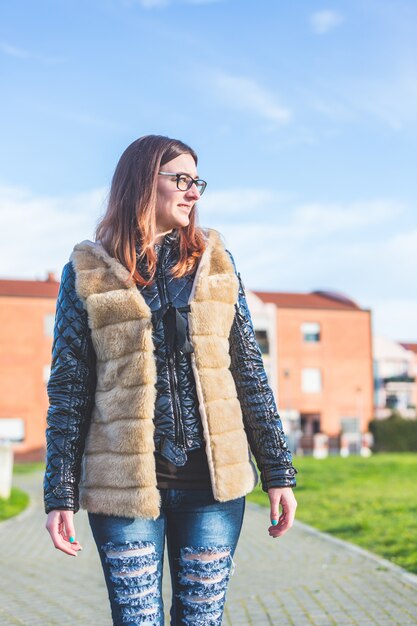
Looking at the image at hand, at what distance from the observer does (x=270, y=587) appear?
8.01 metres

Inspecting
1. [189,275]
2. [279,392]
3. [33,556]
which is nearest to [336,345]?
[279,392]

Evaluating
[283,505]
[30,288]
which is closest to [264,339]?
[30,288]

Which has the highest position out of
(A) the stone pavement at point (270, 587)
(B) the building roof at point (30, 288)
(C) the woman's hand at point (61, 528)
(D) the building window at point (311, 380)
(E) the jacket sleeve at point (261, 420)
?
(B) the building roof at point (30, 288)

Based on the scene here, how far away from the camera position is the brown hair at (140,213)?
10.7 feet

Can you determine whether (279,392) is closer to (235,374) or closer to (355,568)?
(355,568)

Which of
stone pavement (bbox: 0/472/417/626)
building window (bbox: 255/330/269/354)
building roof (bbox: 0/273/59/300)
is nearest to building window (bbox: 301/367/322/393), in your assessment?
building window (bbox: 255/330/269/354)

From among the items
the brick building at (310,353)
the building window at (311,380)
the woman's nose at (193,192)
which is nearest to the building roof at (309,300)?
the brick building at (310,353)

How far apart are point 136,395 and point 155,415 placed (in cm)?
9

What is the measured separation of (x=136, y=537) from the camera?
302 cm

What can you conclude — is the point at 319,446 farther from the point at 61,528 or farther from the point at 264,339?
the point at 61,528

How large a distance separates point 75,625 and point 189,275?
411cm

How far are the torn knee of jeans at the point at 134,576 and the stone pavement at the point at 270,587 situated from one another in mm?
3691

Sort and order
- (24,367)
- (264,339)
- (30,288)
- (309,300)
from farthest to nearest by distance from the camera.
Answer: (309,300), (264,339), (30,288), (24,367)

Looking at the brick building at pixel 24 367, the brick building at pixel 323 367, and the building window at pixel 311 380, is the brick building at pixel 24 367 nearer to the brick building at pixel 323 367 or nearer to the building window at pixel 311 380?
the brick building at pixel 323 367
